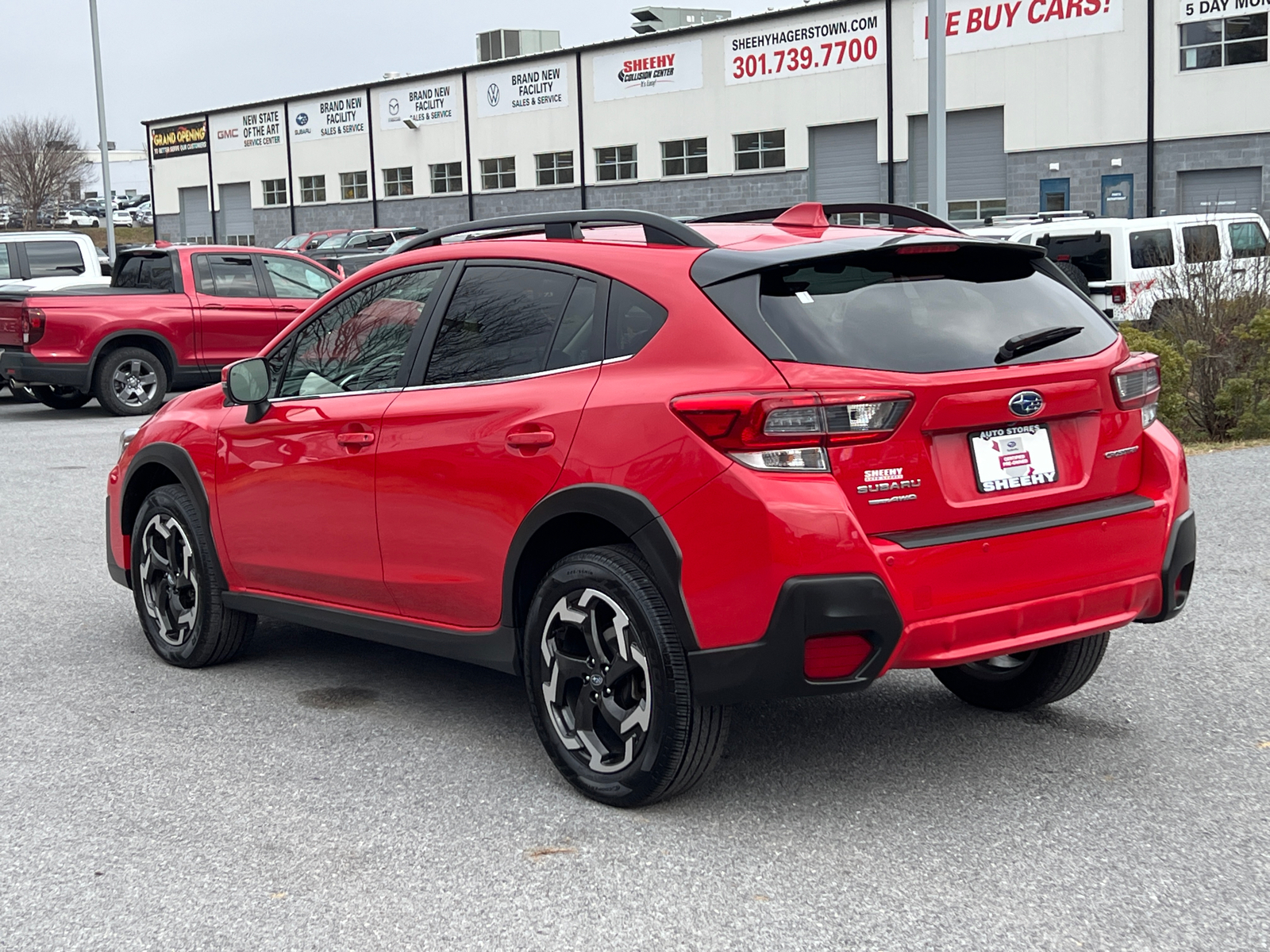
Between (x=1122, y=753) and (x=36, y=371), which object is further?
(x=36, y=371)

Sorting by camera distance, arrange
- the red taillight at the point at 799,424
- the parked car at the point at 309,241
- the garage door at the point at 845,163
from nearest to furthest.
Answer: the red taillight at the point at 799,424, the garage door at the point at 845,163, the parked car at the point at 309,241

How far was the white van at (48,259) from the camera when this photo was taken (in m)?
20.7

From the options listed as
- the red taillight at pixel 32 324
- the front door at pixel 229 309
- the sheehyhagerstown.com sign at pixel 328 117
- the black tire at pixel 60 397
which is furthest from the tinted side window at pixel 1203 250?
the sheehyhagerstown.com sign at pixel 328 117

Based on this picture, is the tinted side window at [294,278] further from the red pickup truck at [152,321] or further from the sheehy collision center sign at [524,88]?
the sheehy collision center sign at [524,88]

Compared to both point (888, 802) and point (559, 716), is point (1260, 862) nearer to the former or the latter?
point (888, 802)

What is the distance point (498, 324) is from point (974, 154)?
37.2m

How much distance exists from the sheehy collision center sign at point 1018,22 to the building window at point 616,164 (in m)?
11.6

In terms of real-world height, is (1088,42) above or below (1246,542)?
above

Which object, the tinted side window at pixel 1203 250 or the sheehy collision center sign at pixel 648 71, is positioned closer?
the tinted side window at pixel 1203 250

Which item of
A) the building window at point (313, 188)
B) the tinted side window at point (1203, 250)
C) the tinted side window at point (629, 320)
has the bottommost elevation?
the tinted side window at point (629, 320)

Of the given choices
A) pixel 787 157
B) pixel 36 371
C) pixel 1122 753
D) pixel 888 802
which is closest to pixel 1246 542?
pixel 1122 753

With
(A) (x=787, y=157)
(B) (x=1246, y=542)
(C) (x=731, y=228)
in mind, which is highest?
(A) (x=787, y=157)

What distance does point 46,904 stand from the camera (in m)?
3.69

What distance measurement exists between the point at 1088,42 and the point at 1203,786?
35.8 m
